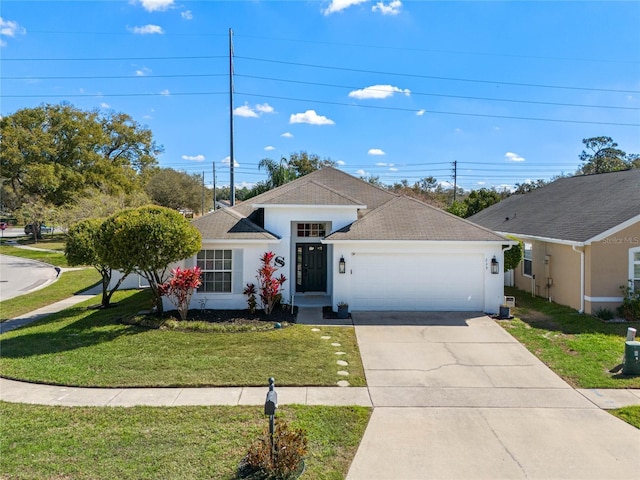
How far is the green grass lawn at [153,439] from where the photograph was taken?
4.91m

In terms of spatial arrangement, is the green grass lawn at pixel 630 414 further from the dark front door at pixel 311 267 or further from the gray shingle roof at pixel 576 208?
the dark front door at pixel 311 267

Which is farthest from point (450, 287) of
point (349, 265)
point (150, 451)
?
point (150, 451)

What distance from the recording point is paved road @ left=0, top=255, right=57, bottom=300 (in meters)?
19.8

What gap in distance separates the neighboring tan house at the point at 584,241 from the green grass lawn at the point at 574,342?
95 centimetres

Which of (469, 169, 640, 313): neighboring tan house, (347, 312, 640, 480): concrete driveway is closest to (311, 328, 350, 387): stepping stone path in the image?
(347, 312, 640, 480): concrete driveway

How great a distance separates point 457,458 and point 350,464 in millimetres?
1430

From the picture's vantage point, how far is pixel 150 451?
528cm

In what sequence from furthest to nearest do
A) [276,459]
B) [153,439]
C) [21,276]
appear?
[21,276] → [153,439] → [276,459]

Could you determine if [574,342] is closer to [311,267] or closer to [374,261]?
[374,261]

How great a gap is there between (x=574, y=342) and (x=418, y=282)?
474cm

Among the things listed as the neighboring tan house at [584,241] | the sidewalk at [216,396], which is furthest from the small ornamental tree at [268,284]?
the neighboring tan house at [584,241]

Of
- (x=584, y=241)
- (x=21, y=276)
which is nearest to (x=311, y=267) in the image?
(x=584, y=241)

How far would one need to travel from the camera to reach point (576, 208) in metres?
16.6

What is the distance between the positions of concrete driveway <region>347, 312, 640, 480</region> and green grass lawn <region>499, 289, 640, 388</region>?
1.57 feet
